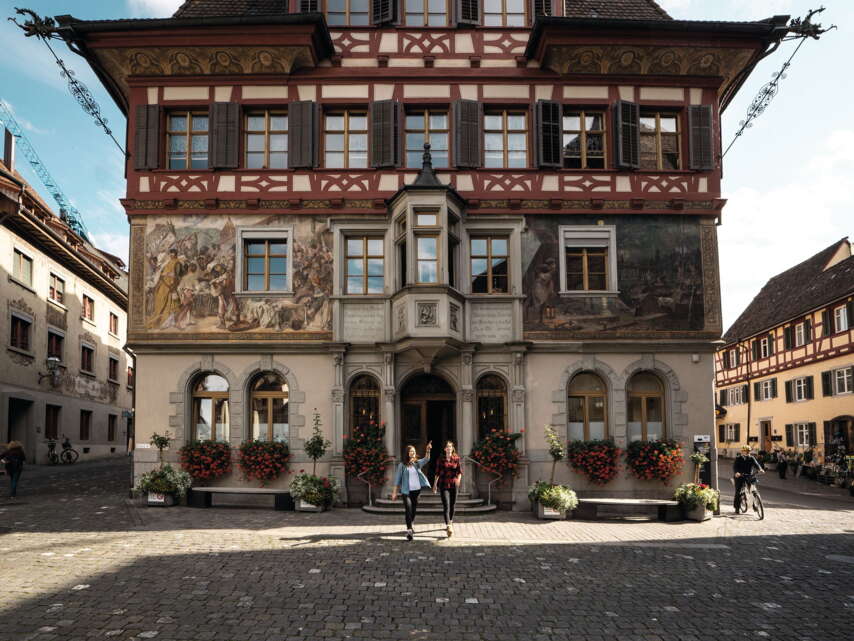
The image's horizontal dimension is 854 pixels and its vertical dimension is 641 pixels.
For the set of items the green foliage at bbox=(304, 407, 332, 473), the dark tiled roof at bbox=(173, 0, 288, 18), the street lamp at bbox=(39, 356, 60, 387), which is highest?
the dark tiled roof at bbox=(173, 0, 288, 18)

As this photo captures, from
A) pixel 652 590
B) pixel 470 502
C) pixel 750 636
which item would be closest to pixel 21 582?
pixel 652 590

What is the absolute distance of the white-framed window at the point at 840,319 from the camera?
35.5 metres

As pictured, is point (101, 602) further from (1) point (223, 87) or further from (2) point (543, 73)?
(2) point (543, 73)

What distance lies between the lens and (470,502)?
729 inches

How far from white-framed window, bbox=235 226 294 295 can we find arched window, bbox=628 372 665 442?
9.43 meters

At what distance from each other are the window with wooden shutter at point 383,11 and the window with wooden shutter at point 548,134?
183 inches

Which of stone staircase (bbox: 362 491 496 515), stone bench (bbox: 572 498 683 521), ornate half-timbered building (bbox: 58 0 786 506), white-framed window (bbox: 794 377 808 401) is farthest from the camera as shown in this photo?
white-framed window (bbox: 794 377 808 401)

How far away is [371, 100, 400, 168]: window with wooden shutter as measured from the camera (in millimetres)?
20203

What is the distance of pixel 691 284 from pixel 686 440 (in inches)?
162

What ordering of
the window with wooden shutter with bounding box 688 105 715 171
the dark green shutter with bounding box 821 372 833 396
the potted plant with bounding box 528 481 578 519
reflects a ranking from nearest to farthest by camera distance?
1. the potted plant with bounding box 528 481 578 519
2. the window with wooden shutter with bounding box 688 105 715 171
3. the dark green shutter with bounding box 821 372 833 396

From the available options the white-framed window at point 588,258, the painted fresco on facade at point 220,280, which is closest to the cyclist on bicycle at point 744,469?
the white-framed window at point 588,258

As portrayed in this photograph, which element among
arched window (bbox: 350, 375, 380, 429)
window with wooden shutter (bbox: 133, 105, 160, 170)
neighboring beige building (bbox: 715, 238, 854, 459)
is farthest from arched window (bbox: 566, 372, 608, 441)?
neighboring beige building (bbox: 715, 238, 854, 459)

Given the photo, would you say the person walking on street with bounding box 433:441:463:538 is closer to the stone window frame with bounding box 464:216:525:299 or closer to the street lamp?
the stone window frame with bounding box 464:216:525:299

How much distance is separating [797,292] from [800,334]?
12.7 feet
